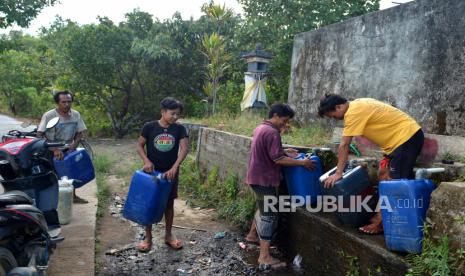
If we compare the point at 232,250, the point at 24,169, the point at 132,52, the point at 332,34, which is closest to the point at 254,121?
the point at 332,34

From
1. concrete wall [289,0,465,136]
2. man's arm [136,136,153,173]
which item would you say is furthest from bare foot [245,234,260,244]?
concrete wall [289,0,465,136]

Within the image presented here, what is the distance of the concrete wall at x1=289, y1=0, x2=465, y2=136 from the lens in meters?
4.66

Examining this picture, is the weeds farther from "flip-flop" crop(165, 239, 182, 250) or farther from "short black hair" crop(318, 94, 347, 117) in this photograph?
"flip-flop" crop(165, 239, 182, 250)

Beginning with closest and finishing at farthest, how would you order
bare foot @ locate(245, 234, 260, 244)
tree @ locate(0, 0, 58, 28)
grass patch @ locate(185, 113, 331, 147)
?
bare foot @ locate(245, 234, 260, 244) → grass patch @ locate(185, 113, 331, 147) → tree @ locate(0, 0, 58, 28)

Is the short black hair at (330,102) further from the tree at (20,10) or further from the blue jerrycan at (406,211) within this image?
the tree at (20,10)

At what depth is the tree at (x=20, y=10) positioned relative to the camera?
10281 millimetres

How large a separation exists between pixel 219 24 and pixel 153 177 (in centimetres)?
909

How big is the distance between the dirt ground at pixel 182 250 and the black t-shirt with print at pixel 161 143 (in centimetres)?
99

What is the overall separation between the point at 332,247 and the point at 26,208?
2.59 m

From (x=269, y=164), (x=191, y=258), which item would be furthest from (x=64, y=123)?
(x=269, y=164)

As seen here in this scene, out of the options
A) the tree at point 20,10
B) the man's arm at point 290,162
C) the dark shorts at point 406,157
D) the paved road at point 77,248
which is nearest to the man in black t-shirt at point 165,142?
the paved road at point 77,248

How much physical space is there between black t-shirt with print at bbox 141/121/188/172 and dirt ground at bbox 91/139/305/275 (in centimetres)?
99

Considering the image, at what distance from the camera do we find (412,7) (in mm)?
5234

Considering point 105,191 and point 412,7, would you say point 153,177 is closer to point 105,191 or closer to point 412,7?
point 105,191
